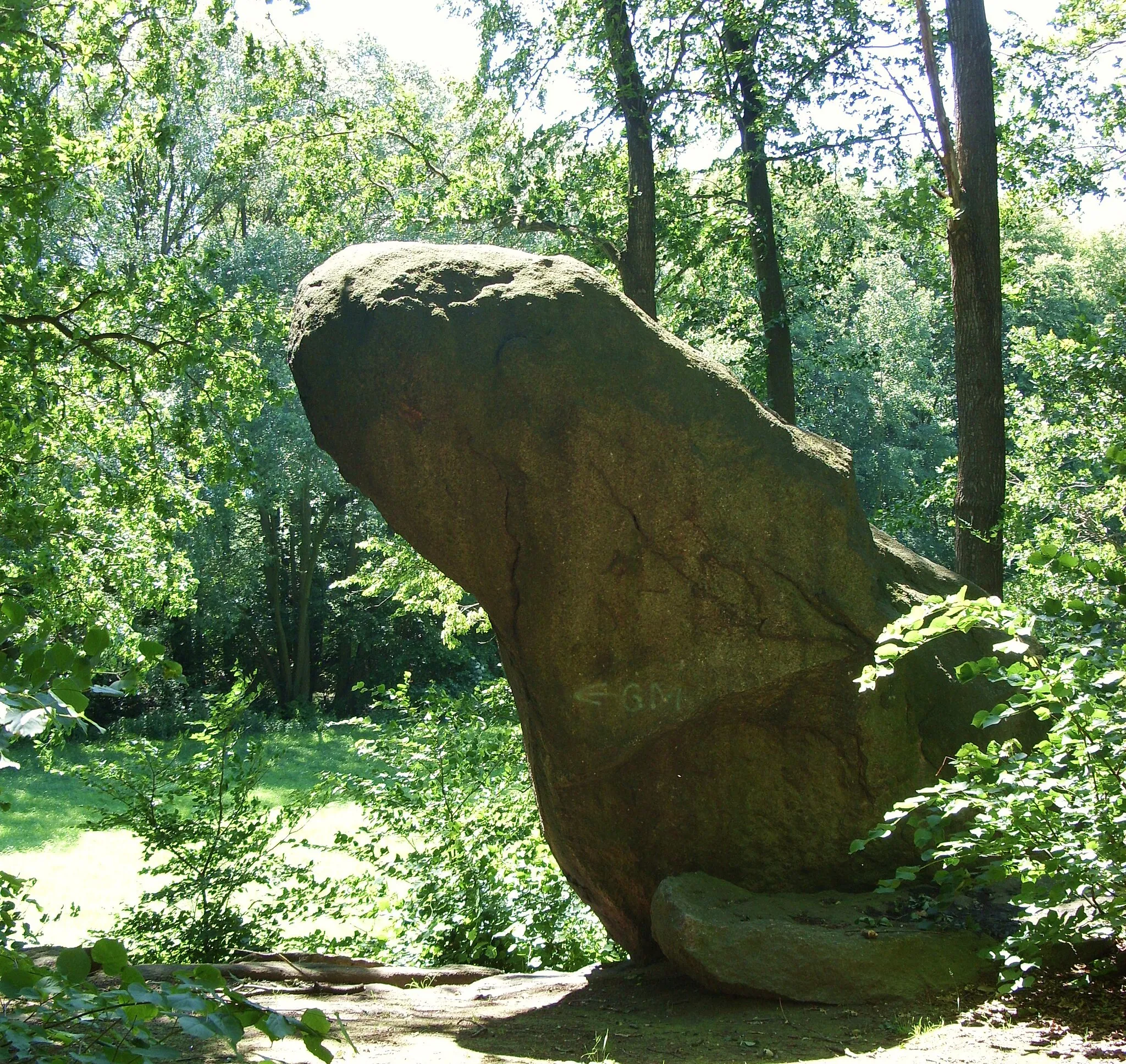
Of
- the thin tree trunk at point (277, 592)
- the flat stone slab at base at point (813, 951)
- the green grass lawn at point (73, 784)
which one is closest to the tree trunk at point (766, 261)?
the green grass lawn at point (73, 784)

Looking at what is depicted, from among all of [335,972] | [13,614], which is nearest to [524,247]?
[335,972]

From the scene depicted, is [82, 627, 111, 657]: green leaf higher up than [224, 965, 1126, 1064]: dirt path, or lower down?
higher up

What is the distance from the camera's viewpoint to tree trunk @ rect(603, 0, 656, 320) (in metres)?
10.2

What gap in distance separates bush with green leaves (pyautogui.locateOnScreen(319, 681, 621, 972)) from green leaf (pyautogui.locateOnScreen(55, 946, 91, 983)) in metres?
4.82

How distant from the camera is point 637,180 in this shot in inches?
411

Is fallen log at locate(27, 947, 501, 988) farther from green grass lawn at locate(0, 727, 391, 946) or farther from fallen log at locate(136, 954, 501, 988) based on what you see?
green grass lawn at locate(0, 727, 391, 946)

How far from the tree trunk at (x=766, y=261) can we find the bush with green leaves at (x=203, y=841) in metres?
6.62

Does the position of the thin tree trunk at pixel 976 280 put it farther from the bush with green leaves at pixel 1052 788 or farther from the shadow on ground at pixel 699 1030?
the shadow on ground at pixel 699 1030

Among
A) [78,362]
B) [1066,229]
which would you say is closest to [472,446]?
[78,362]

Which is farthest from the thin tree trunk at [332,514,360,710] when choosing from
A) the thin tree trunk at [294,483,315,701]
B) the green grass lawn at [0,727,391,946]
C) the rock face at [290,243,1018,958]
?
the rock face at [290,243,1018,958]

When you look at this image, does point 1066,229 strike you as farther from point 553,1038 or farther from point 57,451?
point 553,1038

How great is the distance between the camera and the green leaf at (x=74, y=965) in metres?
1.43

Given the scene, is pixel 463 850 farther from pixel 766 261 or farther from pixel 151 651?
pixel 766 261

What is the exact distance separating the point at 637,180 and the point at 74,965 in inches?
394
